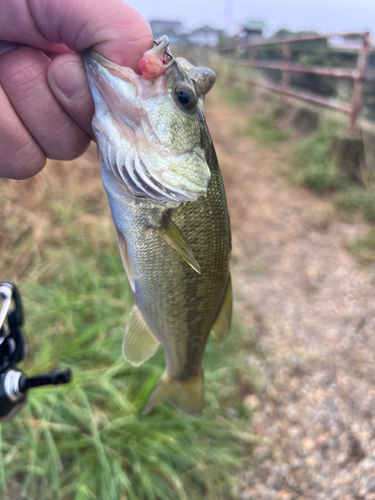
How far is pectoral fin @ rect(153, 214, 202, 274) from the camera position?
979mm

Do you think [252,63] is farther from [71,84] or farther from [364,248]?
[71,84]

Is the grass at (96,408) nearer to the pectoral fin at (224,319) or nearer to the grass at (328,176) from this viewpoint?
the pectoral fin at (224,319)

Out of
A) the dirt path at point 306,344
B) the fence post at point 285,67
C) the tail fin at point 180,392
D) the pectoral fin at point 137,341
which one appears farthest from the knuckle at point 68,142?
the fence post at point 285,67

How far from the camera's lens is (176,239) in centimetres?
99

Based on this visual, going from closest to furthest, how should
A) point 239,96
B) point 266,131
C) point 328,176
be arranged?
1. point 328,176
2. point 266,131
3. point 239,96

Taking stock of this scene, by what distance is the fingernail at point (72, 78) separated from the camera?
0.90m

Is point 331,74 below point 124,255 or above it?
below

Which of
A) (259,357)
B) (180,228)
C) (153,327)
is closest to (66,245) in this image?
(259,357)

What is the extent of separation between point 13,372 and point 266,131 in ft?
22.3

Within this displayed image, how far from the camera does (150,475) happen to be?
1.83 m

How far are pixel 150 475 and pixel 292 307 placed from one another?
185 centimetres

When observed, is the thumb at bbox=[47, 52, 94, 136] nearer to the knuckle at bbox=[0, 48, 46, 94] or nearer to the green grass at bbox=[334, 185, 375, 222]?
the knuckle at bbox=[0, 48, 46, 94]

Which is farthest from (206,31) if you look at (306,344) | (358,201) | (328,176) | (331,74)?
(306,344)

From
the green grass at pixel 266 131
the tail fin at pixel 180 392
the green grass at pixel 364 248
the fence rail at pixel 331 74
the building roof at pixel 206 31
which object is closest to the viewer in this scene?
the tail fin at pixel 180 392
